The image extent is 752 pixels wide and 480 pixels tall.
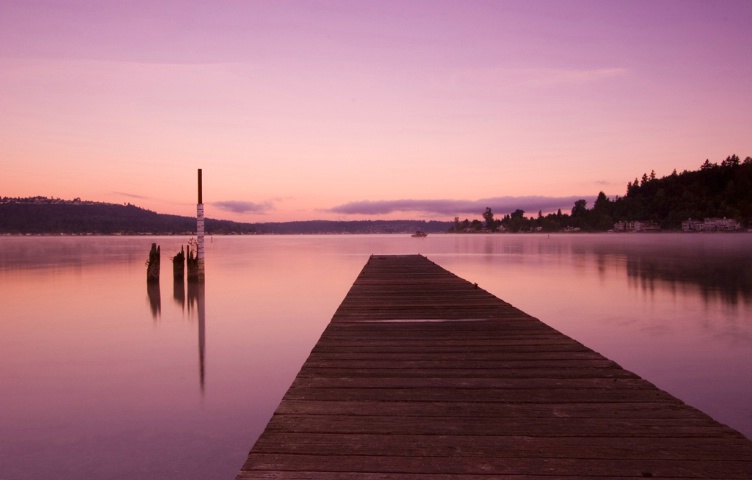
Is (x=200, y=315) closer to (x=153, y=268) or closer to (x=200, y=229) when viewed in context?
(x=200, y=229)

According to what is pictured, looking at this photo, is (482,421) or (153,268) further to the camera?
(153,268)

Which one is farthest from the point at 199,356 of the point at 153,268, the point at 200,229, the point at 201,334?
the point at 153,268

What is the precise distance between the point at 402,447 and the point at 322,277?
2461cm

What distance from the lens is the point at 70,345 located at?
1104cm

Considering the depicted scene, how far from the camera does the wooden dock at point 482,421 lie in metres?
3.51

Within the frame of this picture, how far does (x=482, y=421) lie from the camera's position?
4332 mm

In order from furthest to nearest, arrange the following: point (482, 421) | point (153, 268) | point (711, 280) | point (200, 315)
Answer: point (711, 280), point (153, 268), point (200, 315), point (482, 421)

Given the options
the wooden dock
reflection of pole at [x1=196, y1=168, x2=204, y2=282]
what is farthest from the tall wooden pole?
the wooden dock

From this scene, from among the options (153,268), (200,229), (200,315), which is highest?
(200,229)

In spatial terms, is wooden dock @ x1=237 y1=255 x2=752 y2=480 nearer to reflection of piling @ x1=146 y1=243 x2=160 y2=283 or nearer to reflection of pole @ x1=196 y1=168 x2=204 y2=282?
reflection of pole @ x1=196 y1=168 x2=204 y2=282

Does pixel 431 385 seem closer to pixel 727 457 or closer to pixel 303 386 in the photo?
pixel 303 386

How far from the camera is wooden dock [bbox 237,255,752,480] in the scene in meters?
3.51

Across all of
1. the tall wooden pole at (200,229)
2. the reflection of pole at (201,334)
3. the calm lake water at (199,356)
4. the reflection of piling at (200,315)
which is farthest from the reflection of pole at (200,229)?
the reflection of pole at (201,334)

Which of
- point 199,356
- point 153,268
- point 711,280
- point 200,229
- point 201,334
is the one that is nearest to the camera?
point 199,356
